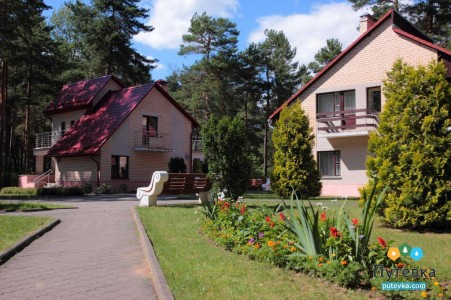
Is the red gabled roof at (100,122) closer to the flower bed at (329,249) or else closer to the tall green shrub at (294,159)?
the tall green shrub at (294,159)

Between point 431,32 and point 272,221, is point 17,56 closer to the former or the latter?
point 431,32

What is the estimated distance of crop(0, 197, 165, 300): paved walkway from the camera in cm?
535

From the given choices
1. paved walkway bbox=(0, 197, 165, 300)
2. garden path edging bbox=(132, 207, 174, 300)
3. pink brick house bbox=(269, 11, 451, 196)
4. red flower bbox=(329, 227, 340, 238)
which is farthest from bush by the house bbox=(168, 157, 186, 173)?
red flower bbox=(329, 227, 340, 238)

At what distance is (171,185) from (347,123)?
12.2 metres

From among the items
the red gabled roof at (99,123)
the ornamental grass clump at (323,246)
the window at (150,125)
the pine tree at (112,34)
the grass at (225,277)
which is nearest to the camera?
the grass at (225,277)

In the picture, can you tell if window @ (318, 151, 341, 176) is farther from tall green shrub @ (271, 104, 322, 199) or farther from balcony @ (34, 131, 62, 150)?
balcony @ (34, 131, 62, 150)

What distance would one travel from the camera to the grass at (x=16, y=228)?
8.45 m

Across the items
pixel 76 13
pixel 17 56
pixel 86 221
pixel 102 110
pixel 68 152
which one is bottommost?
pixel 86 221

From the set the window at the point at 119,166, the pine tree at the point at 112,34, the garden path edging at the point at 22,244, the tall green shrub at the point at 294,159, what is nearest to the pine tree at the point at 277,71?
the pine tree at the point at 112,34

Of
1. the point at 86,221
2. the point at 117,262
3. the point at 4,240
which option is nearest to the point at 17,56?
the point at 86,221

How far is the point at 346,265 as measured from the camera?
200 inches

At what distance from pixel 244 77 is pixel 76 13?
18473mm

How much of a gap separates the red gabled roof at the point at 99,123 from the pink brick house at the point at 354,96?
13.1 meters

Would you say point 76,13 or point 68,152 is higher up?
point 76,13
